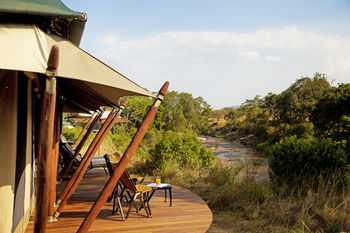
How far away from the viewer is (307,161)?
6.40m

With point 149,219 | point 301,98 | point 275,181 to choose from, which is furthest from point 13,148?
point 301,98

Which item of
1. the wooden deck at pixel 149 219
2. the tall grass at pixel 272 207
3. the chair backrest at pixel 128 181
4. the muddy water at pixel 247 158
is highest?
the chair backrest at pixel 128 181

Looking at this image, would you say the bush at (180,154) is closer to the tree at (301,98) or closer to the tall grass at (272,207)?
the tall grass at (272,207)

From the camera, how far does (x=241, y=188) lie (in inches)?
236

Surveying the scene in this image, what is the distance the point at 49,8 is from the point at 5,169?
1.49 meters

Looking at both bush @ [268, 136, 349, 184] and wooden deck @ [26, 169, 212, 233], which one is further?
bush @ [268, 136, 349, 184]

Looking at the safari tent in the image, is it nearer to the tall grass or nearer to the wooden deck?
the wooden deck

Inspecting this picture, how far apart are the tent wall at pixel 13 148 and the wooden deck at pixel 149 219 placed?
50 centimetres

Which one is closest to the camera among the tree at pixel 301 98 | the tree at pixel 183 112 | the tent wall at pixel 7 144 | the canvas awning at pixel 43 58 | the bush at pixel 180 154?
the canvas awning at pixel 43 58

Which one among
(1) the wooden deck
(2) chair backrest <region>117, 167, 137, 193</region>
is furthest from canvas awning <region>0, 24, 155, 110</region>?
(1) the wooden deck

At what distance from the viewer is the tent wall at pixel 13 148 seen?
7.70 feet

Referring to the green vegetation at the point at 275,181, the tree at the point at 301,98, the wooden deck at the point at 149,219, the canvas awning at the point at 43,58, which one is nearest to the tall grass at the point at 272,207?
the green vegetation at the point at 275,181

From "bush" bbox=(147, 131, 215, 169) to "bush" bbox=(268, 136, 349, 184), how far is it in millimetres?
2508

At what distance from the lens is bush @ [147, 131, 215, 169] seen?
27.8 feet
